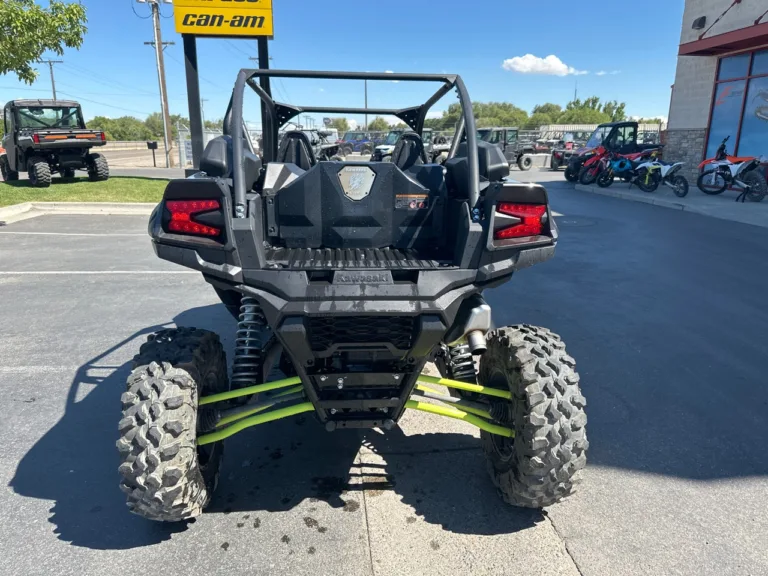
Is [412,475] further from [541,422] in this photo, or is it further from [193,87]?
[193,87]

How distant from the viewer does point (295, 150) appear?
377cm

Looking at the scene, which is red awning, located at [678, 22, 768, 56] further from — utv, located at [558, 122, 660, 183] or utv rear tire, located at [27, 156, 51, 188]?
utv rear tire, located at [27, 156, 51, 188]

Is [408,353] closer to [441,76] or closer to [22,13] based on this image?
[441,76]

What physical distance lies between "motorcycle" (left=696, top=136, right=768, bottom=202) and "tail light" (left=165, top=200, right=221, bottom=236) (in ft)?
48.6

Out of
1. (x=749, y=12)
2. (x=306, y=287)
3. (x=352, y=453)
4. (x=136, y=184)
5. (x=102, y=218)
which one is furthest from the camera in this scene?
(x=136, y=184)

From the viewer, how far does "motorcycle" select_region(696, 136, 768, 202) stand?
13336 mm

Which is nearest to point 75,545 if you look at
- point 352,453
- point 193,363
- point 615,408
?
point 193,363

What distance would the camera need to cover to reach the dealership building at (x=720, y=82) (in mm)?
15258

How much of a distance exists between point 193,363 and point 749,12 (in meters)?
18.3

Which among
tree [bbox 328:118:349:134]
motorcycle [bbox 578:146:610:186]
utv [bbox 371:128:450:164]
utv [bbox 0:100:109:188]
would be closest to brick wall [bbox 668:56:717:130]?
motorcycle [bbox 578:146:610:186]

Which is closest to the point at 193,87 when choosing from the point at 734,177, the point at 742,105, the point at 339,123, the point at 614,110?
the point at 339,123

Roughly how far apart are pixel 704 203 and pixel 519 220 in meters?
13.2

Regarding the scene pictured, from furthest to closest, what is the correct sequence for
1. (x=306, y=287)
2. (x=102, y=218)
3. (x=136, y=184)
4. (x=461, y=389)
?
1. (x=136, y=184)
2. (x=102, y=218)
3. (x=461, y=389)
4. (x=306, y=287)

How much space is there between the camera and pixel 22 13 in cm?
973
